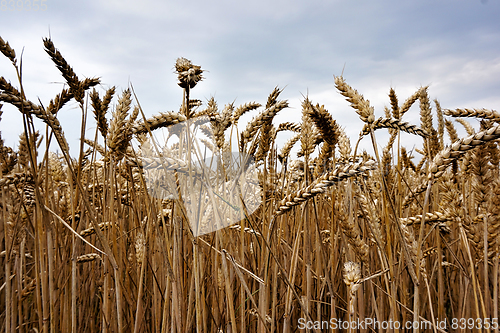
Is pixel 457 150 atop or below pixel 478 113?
below

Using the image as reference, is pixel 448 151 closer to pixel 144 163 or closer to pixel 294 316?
pixel 144 163

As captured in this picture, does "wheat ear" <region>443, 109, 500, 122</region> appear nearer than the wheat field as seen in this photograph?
No

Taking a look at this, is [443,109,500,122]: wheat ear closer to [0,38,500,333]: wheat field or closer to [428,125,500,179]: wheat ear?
[0,38,500,333]: wheat field

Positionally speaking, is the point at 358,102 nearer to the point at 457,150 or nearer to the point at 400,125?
the point at 400,125

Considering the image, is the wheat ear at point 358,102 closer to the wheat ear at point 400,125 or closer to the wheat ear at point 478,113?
the wheat ear at point 400,125

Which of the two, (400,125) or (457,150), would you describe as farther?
(400,125)

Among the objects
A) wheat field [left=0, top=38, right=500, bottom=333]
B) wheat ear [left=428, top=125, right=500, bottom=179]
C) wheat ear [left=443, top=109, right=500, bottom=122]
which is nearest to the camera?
wheat ear [left=428, top=125, right=500, bottom=179]

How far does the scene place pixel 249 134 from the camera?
1322mm

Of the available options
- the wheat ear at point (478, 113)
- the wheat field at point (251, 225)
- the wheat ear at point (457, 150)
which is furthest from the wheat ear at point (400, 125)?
the wheat ear at point (478, 113)

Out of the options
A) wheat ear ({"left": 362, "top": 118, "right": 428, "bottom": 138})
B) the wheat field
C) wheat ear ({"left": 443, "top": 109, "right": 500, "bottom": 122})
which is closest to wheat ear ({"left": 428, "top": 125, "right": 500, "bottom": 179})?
the wheat field

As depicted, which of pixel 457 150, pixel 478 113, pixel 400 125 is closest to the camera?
pixel 457 150

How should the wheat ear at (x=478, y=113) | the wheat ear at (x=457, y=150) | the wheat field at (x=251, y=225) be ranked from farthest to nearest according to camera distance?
the wheat ear at (x=478, y=113), the wheat field at (x=251, y=225), the wheat ear at (x=457, y=150)

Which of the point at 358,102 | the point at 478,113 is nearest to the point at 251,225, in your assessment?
the point at 358,102

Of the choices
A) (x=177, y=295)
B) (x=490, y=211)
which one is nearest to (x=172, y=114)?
(x=177, y=295)
